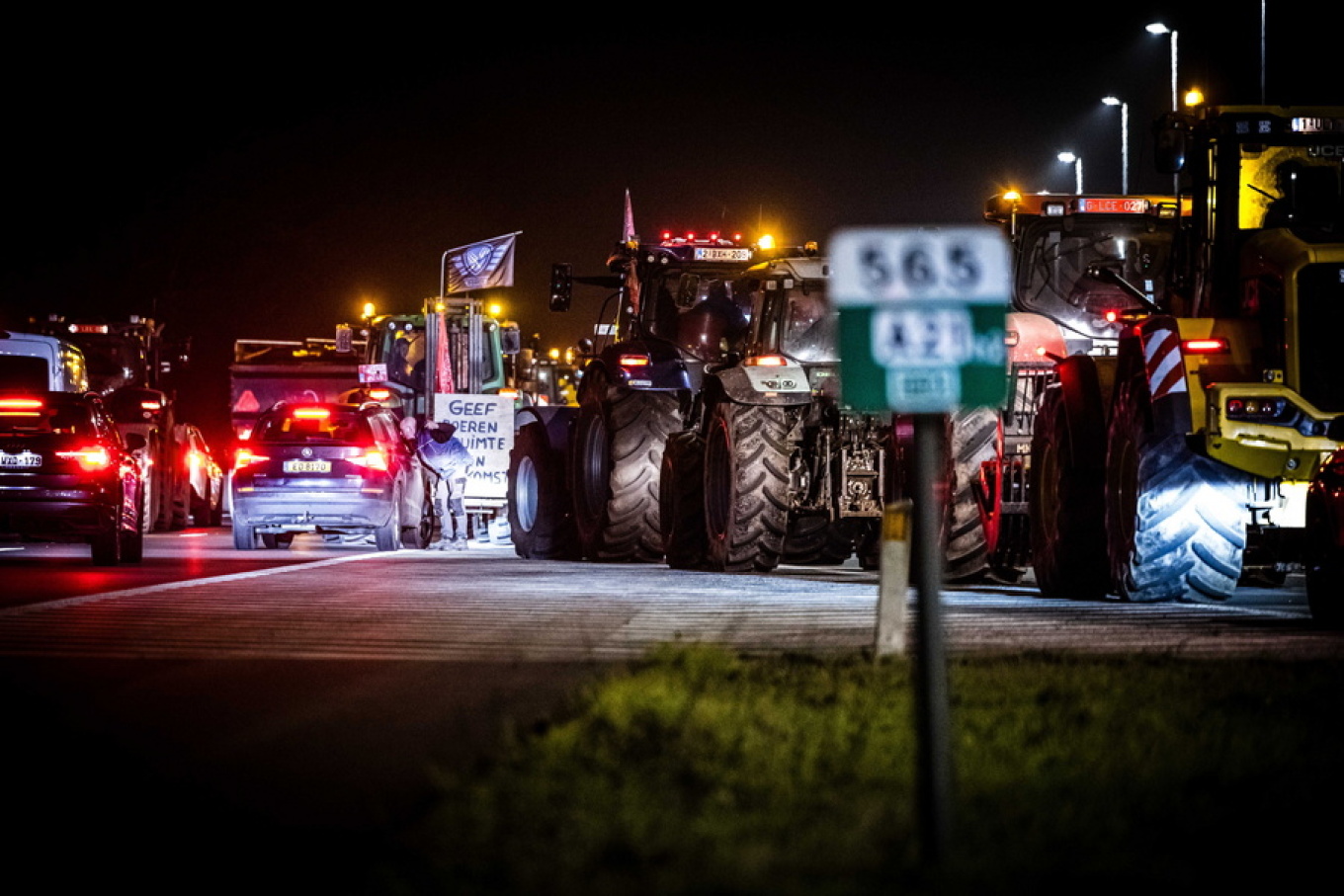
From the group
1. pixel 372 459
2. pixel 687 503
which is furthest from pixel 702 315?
pixel 372 459

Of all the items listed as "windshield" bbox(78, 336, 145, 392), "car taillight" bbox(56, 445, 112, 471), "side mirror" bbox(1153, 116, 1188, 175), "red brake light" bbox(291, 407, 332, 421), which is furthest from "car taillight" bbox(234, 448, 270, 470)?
"side mirror" bbox(1153, 116, 1188, 175)

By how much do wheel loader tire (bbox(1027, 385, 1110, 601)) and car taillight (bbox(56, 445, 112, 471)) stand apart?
9903mm

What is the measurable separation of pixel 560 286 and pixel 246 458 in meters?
5.29

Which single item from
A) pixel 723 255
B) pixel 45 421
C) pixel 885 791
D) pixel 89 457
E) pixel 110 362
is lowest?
pixel 885 791

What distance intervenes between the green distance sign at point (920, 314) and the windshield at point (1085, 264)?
12.8 meters

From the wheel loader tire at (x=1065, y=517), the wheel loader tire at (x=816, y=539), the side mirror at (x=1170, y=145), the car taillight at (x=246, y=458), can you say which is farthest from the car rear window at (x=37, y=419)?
the side mirror at (x=1170, y=145)

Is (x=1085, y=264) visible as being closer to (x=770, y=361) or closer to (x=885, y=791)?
(x=770, y=361)

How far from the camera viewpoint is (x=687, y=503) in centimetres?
2256

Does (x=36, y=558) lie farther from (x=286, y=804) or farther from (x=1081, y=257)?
(x=286, y=804)

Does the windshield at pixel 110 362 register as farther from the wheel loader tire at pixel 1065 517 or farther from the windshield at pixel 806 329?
the wheel loader tire at pixel 1065 517

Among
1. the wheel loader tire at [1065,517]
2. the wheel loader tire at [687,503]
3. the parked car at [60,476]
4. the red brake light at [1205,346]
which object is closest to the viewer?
the red brake light at [1205,346]

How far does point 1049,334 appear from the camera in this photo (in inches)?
752

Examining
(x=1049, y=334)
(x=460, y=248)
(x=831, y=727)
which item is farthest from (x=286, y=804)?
(x=460, y=248)

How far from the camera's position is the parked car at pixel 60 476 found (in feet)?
74.7
